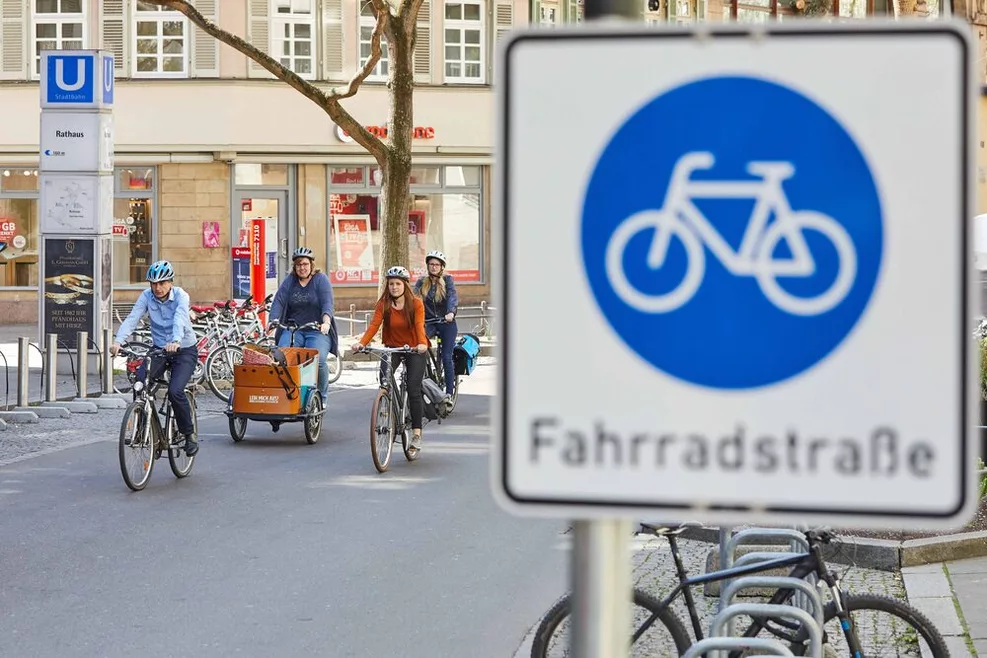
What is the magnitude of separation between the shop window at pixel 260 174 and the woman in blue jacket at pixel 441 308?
1745cm

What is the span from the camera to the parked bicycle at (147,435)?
12.9 m

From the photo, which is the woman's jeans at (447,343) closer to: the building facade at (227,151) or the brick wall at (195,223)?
the building facade at (227,151)

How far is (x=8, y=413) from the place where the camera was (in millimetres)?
17984

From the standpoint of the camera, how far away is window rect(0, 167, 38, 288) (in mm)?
34031

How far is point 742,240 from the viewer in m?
2.02

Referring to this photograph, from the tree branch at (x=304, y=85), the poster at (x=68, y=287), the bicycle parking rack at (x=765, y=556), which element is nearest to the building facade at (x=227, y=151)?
the tree branch at (x=304, y=85)

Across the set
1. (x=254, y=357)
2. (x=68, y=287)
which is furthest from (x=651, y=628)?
(x=68, y=287)

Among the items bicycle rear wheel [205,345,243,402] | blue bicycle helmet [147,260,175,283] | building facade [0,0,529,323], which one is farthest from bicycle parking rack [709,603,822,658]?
building facade [0,0,529,323]

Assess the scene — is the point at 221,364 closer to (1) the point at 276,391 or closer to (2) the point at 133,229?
(1) the point at 276,391

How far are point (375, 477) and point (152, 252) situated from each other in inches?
868

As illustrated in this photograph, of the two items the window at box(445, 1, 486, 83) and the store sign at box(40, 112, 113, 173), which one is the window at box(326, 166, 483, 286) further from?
the store sign at box(40, 112, 113, 173)

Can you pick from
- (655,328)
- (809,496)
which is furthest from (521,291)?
(809,496)

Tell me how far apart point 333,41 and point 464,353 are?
18.8 meters

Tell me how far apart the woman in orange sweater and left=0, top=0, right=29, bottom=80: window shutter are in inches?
895
